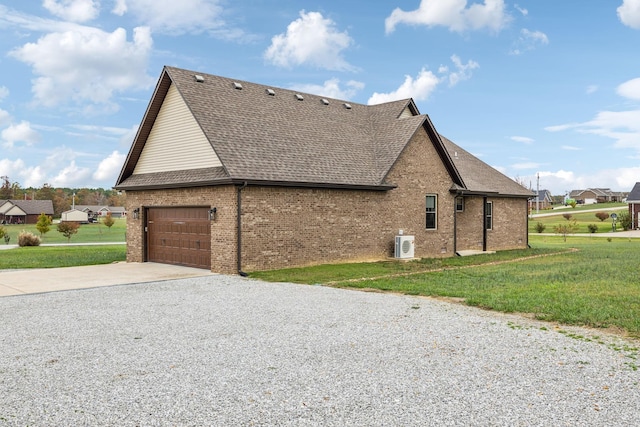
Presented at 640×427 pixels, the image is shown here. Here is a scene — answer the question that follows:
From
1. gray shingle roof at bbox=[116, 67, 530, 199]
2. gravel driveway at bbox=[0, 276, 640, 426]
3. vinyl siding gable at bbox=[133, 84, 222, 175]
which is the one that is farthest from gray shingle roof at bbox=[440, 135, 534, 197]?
gravel driveway at bbox=[0, 276, 640, 426]

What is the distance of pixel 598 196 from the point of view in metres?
141

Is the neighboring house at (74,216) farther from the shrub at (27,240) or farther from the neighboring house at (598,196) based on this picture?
the neighboring house at (598,196)

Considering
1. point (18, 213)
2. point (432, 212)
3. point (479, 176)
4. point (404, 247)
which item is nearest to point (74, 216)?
Result: point (18, 213)

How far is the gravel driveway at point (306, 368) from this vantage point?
5230mm

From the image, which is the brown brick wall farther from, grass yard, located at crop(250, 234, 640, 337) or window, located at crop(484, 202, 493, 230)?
window, located at crop(484, 202, 493, 230)

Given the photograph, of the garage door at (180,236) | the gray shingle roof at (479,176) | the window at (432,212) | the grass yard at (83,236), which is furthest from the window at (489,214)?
the grass yard at (83,236)

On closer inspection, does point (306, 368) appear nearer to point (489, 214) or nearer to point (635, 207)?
point (489, 214)

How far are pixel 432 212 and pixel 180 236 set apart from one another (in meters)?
11.0

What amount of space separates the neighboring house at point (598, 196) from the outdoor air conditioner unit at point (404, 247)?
13451cm

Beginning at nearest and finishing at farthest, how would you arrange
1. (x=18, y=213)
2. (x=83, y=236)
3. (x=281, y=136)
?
(x=281, y=136) → (x=83, y=236) → (x=18, y=213)

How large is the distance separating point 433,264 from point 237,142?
867 cm

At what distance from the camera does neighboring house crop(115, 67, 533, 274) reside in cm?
1719

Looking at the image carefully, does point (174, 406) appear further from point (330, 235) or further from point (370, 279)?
point (330, 235)

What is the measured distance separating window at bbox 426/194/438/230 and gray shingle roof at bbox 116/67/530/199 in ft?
5.74
